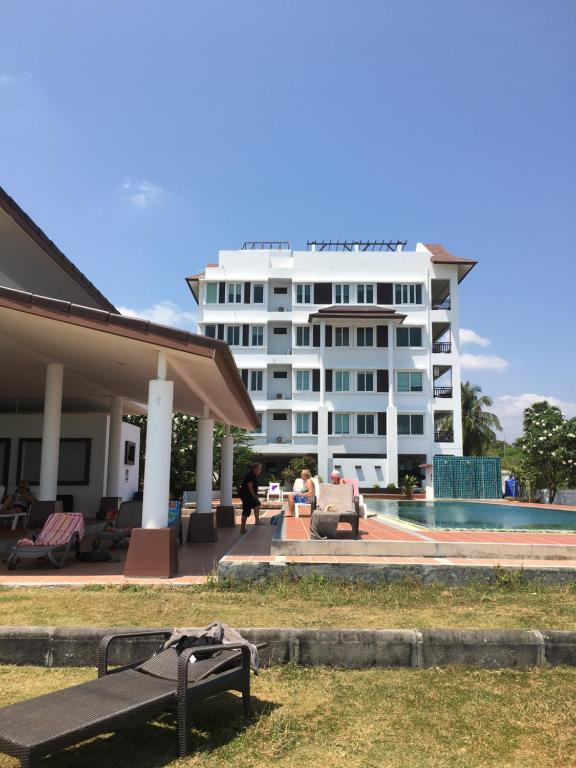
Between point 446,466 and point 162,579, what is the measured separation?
2778 cm

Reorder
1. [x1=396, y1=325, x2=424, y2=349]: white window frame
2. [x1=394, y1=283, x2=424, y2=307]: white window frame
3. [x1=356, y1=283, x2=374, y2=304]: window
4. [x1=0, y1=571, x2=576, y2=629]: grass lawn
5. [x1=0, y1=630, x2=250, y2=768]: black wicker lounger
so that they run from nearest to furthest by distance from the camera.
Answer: [x1=0, y1=630, x2=250, y2=768]: black wicker lounger, [x1=0, y1=571, x2=576, y2=629]: grass lawn, [x1=396, y1=325, x2=424, y2=349]: white window frame, [x1=394, y1=283, x2=424, y2=307]: white window frame, [x1=356, y1=283, x2=374, y2=304]: window

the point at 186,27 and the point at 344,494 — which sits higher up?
the point at 186,27

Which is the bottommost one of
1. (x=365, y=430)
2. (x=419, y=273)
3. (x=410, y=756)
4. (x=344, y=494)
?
(x=410, y=756)

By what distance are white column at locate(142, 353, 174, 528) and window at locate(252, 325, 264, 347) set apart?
103 ft

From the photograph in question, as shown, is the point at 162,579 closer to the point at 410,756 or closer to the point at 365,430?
the point at 410,756

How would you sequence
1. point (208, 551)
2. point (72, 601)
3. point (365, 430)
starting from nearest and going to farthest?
point (72, 601)
point (208, 551)
point (365, 430)

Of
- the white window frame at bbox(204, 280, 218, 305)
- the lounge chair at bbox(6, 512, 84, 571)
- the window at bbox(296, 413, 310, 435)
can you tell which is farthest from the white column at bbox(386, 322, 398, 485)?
the lounge chair at bbox(6, 512, 84, 571)

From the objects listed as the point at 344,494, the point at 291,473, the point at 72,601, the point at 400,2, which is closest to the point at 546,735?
the point at 72,601

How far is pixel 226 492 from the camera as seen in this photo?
16078mm

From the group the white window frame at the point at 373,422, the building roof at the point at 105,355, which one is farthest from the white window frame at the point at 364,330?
the building roof at the point at 105,355

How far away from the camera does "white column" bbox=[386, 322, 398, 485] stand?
117 feet

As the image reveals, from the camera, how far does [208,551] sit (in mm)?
10430

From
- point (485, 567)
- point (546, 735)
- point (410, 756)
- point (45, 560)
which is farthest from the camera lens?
point (45, 560)

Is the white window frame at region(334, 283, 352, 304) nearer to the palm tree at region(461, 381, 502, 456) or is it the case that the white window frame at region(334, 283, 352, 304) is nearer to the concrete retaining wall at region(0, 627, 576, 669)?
the palm tree at region(461, 381, 502, 456)
